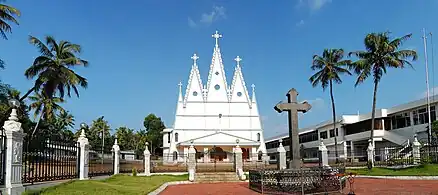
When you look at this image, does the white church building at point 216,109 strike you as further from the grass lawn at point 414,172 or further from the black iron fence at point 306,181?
the black iron fence at point 306,181

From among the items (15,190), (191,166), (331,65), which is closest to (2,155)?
(15,190)

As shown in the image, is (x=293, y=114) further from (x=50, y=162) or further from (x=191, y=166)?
(x=191, y=166)

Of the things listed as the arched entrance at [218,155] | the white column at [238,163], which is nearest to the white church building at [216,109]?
the arched entrance at [218,155]

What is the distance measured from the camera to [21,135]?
1205cm

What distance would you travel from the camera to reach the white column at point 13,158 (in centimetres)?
1122

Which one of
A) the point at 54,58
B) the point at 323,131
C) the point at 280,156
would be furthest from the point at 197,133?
the point at 280,156

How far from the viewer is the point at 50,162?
15.3 meters

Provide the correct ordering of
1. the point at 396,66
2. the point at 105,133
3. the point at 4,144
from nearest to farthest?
the point at 4,144
the point at 396,66
the point at 105,133

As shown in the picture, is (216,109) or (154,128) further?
(154,128)

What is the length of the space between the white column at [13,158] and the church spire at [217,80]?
47697mm

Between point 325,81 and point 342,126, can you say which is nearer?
point 325,81

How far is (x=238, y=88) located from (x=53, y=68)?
107ft

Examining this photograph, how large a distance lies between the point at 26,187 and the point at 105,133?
6611 centimetres

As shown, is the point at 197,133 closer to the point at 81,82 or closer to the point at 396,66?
the point at 81,82
